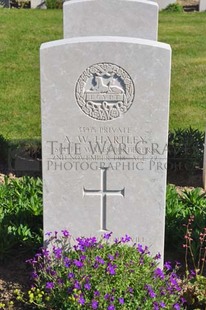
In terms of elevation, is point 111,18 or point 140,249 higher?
point 111,18

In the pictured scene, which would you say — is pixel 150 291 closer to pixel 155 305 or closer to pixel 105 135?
pixel 155 305

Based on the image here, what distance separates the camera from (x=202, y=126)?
8805 millimetres

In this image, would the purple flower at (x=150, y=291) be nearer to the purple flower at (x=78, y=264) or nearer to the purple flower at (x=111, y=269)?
the purple flower at (x=111, y=269)

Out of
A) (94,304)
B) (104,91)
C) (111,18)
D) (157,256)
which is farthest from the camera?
(111,18)

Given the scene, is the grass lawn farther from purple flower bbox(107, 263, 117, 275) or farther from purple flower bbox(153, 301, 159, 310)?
purple flower bbox(153, 301, 159, 310)

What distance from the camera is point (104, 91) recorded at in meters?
4.17

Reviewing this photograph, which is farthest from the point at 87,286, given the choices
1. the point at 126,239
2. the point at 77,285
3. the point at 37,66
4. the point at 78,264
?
the point at 37,66

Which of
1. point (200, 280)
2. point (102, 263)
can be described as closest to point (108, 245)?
point (102, 263)

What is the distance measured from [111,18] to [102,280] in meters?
3.29

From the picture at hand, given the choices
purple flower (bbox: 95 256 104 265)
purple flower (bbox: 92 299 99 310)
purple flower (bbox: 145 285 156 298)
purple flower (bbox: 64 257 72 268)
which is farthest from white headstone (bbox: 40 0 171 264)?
purple flower (bbox: 92 299 99 310)

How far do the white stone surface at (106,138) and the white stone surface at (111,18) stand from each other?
2086mm

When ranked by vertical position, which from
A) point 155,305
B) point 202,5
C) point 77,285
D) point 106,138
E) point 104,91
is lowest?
point 155,305

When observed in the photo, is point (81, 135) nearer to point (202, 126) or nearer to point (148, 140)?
point (148, 140)

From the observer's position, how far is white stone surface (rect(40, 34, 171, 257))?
408 cm
